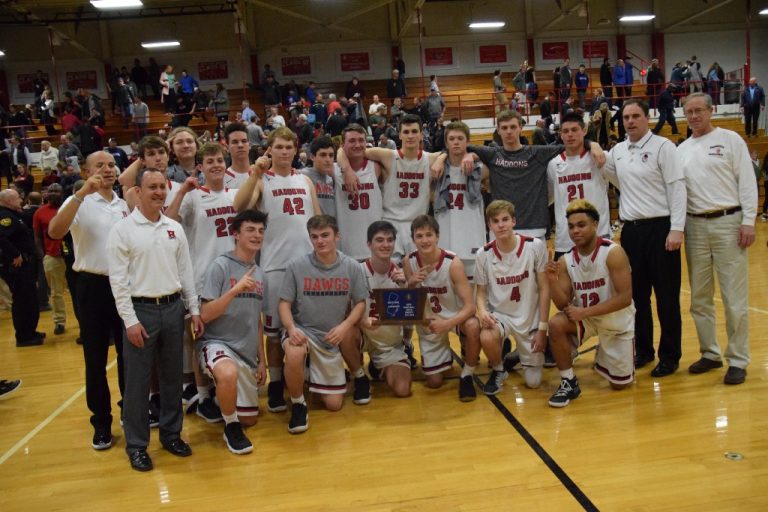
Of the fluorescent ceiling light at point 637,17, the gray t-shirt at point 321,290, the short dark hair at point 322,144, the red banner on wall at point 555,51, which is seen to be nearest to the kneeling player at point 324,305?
the gray t-shirt at point 321,290

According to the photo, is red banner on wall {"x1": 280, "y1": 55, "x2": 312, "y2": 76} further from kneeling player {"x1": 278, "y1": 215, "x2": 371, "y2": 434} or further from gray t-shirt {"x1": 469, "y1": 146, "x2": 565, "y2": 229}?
kneeling player {"x1": 278, "y1": 215, "x2": 371, "y2": 434}

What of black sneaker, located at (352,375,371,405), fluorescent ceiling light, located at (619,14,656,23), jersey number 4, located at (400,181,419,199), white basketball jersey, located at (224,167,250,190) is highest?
fluorescent ceiling light, located at (619,14,656,23)

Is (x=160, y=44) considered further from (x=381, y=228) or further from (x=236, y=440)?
(x=236, y=440)

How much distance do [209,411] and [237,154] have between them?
2.01 metres

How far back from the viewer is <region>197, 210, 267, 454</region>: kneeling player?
4480 mm

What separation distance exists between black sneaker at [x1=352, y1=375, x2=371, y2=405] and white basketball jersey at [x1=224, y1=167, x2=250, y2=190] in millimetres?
1826

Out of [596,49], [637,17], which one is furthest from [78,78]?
[637,17]

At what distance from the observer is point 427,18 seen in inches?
1030

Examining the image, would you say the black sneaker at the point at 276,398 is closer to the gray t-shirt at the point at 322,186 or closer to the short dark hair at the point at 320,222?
the short dark hair at the point at 320,222

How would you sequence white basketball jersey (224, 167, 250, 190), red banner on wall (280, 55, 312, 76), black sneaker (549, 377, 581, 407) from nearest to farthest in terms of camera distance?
black sneaker (549, 377, 581, 407)
white basketball jersey (224, 167, 250, 190)
red banner on wall (280, 55, 312, 76)

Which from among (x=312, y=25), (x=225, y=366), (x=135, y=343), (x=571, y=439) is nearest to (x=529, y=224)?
(x=571, y=439)

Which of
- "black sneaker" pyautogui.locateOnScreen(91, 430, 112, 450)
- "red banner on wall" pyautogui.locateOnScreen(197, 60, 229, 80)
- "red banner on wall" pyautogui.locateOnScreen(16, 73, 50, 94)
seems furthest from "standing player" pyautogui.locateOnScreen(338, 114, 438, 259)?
"red banner on wall" pyautogui.locateOnScreen(16, 73, 50, 94)

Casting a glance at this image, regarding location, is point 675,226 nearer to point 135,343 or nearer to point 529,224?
point 529,224

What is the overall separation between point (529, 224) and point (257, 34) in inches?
892
